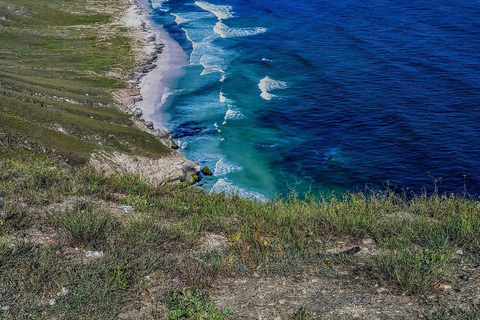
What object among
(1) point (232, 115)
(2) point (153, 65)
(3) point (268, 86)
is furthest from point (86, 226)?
(2) point (153, 65)

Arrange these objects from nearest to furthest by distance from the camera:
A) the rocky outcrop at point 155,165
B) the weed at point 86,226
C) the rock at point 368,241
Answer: the weed at point 86,226 → the rock at point 368,241 → the rocky outcrop at point 155,165

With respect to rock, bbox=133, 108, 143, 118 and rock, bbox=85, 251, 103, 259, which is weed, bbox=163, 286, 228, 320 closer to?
rock, bbox=85, 251, 103, 259

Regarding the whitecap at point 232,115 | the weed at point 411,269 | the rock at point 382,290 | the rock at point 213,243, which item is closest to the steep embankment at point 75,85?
the whitecap at point 232,115

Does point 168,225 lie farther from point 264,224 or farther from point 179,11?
point 179,11

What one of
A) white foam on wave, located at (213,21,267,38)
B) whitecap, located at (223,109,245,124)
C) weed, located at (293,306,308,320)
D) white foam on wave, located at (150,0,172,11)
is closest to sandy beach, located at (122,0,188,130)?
whitecap, located at (223,109,245,124)

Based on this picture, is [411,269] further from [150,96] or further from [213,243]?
[150,96]

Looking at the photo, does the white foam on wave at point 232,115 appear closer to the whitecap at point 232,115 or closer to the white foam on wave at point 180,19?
the whitecap at point 232,115

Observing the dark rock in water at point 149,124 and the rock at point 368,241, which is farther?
the dark rock in water at point 149,124
